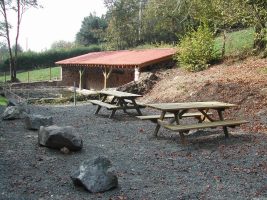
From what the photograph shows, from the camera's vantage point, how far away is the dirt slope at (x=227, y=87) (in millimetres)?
10779

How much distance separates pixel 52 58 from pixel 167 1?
23.8m

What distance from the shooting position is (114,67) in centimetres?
1970

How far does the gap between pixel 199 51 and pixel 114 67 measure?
4827mm

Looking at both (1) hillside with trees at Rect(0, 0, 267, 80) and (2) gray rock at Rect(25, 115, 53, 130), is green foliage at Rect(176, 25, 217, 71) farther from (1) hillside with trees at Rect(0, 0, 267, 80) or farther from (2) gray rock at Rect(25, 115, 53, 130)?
(2) gray rock at Rect(25, 115, 53, 130)

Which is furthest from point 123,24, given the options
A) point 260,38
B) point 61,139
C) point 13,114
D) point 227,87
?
point 61,139

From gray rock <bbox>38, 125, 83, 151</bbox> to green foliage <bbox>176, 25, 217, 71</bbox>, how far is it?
35.0 feet

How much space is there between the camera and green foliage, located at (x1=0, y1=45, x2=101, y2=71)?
42844 millimetres

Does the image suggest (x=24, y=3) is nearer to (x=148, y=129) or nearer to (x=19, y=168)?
(x=148, y=129)

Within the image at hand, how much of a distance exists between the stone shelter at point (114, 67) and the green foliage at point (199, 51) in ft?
6.11

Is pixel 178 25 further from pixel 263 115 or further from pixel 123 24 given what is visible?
pixel 263 115

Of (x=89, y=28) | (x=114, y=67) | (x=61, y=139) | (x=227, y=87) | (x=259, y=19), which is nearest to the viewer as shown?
(x=61, y=139)

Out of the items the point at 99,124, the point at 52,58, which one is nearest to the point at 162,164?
→ the point at 99,124

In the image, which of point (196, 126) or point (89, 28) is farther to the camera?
point (89, 28)

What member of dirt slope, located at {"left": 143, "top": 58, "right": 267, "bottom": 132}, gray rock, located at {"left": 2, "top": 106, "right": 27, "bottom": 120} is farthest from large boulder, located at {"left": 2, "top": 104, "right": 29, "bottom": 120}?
dirt slope, located at {"left": 143, "top": 58, "right": 267, "bottom": 132}
